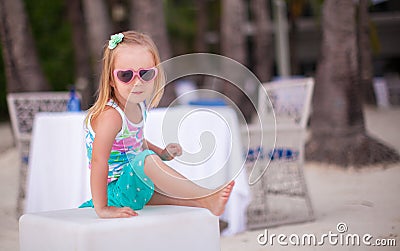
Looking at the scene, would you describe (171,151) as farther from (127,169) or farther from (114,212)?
(114,212)

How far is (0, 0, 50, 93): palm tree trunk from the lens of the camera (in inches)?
356

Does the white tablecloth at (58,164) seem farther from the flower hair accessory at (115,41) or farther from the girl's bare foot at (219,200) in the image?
the girl's bare foot at (219,200)

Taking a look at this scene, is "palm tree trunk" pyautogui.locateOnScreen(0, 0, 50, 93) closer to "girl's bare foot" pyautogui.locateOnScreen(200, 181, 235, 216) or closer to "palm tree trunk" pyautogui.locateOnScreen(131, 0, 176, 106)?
"palm tree trunk" pyautogui.locateOnScreen(131, 0, 176, 106)

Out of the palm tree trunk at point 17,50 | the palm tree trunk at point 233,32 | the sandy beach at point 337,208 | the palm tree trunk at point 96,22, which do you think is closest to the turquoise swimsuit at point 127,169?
the sandy beach at point 337,208

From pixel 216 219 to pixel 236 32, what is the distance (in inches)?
369

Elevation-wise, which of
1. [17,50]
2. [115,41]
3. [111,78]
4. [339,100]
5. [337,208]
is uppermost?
[115,41]

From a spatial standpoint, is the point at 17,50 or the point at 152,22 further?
the point at 17,50

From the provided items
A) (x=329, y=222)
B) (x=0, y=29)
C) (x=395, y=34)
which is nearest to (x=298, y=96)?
(x=329, y=222)

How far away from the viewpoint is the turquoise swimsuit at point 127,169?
2.86 m

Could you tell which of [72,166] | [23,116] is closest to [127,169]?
[72,166]

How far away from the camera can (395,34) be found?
22219 mm

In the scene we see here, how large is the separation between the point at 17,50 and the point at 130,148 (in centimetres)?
664

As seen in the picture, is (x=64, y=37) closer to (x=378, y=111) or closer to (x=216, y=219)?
(x=378, y=111)

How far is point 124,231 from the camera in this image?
2596 millimetres
